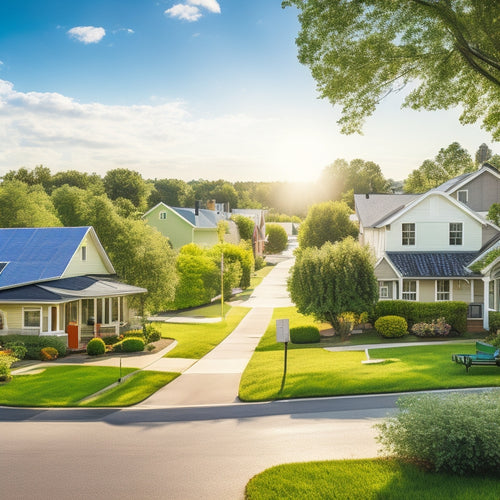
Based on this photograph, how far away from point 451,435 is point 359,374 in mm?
11396

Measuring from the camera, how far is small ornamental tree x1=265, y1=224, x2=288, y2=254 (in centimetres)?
11225

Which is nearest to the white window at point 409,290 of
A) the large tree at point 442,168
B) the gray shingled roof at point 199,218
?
the gray shingled roof at point 199,218

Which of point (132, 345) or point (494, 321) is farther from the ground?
point (494, 321)

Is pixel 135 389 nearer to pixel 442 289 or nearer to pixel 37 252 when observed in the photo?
pixel 37 252

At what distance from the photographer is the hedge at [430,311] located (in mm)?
32719

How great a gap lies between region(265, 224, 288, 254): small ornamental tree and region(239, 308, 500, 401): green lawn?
8424 centimetres

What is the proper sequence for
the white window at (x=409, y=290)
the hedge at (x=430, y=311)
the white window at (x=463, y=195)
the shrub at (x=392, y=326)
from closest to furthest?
1. the shrub at (x=392, y=326)
2. the hedge at (x=430, y=311)
3. the white window at (x=409, y=290)
4. the white window at (x=463, y=195)

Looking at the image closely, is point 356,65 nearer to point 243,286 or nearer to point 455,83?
point 455,83

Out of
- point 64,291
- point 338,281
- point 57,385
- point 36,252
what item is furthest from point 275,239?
point 57,385

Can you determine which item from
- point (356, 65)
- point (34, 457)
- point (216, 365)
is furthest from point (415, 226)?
point (34, 457)

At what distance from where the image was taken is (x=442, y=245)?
3828 centimetres

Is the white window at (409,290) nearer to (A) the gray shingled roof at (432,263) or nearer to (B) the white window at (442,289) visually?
(A) the gray shingled roof at (432,263)

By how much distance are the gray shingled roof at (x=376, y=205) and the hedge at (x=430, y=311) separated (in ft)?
44.8

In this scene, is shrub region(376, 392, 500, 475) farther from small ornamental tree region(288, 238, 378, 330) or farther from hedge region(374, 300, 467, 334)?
hedge region(374, 300, 467, 334)
